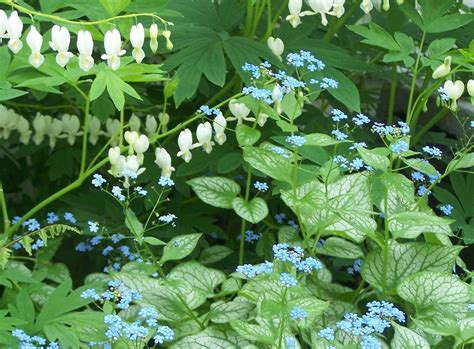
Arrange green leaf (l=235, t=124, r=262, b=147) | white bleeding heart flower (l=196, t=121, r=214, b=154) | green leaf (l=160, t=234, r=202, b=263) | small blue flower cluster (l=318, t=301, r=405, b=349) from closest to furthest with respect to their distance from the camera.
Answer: small blue flower cluster (l=318, t=301, r=405, b=349) → green leaf (l=160, t=234, r=202, b=263) → green leaf (l=235, t=124, r=262, b=147) → white bleeding heart flower (l=196, t=121, r=214, b=154)

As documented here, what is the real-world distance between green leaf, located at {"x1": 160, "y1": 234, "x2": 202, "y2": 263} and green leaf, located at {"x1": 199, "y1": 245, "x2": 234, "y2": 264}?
378mm

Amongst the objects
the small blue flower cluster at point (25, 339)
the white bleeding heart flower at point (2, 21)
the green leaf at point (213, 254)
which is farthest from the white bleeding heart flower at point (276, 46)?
the small blue flower cluster at point (25, 339)

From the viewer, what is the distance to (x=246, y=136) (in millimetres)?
2256

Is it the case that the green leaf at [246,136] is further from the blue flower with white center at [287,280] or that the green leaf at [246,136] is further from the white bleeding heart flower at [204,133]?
the blue flower with white center at [287,280]

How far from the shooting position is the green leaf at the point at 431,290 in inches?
82.0

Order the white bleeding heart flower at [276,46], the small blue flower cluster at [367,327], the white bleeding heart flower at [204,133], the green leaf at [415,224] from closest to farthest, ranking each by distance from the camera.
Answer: the small blue flower cluster at [367,327] → the green leaf at [415,224] → the white bleeding heart flower at [204,133] → the white bleeding heart flower at [276,46]

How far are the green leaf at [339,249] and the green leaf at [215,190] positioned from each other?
26 centimetres

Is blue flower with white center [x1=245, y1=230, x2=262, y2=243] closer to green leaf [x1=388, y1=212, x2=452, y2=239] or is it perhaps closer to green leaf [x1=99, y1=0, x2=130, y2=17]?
green leaf [x1=388, y1=212, x2=452, y2=239]

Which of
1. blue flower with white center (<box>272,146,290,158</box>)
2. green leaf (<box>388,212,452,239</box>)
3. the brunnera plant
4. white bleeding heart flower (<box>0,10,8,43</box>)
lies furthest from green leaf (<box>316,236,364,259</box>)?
white bleeding heart flower (<box>0,10,8,43</box>)

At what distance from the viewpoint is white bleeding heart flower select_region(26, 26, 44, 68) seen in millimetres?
2082

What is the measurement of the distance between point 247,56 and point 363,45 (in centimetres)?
67

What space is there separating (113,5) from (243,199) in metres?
0.58

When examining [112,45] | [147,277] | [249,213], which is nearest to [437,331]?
[249,213]

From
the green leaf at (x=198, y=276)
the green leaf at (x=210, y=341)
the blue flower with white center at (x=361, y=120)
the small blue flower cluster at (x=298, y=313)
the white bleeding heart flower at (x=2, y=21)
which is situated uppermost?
the white bleeding heart flower at (x=2, y=21)
